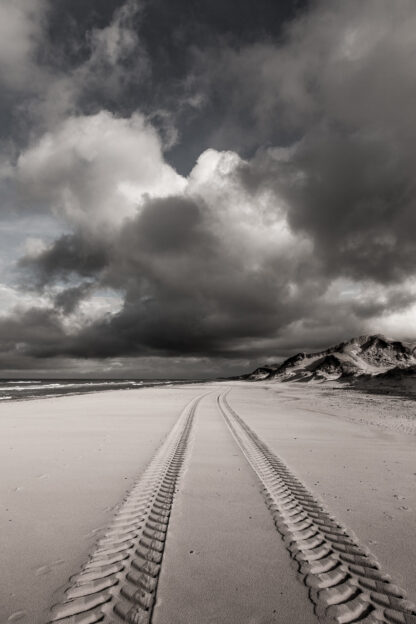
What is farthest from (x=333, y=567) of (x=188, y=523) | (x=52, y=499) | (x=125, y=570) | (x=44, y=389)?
(x=44, y=389)

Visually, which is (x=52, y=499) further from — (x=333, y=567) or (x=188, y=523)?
(x=333, y=567)

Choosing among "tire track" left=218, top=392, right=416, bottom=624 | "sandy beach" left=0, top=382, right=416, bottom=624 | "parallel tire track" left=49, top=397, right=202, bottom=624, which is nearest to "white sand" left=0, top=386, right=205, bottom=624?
"sandy beach" left=0, top=382, right=416, bottom=624

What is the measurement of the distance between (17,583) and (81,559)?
0.63 m

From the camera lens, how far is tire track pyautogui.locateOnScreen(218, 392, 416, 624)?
277cm

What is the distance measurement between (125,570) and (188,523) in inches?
48.1

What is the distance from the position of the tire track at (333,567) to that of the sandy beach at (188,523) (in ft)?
0.14

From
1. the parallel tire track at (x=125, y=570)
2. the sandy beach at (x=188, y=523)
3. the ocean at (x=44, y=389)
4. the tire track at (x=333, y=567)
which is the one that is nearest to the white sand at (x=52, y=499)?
the sandy beach at (x=188, y=523)

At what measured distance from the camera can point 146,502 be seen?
5.07m

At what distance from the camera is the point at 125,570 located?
3.34 m

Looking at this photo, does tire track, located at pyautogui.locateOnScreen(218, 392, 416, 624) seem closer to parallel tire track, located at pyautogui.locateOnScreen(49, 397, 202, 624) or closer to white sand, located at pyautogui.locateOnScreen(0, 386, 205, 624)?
parallel tire track, located at pyautogui.locateOnScreen(49, 397, 202, 624)

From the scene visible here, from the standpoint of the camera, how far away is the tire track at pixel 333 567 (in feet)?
9.09

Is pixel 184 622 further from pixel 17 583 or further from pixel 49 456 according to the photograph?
pixel 49 456

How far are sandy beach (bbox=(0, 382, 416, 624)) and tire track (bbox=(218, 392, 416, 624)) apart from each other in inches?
1.7

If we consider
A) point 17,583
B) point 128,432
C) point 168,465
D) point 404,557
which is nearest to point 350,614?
point 404,557
